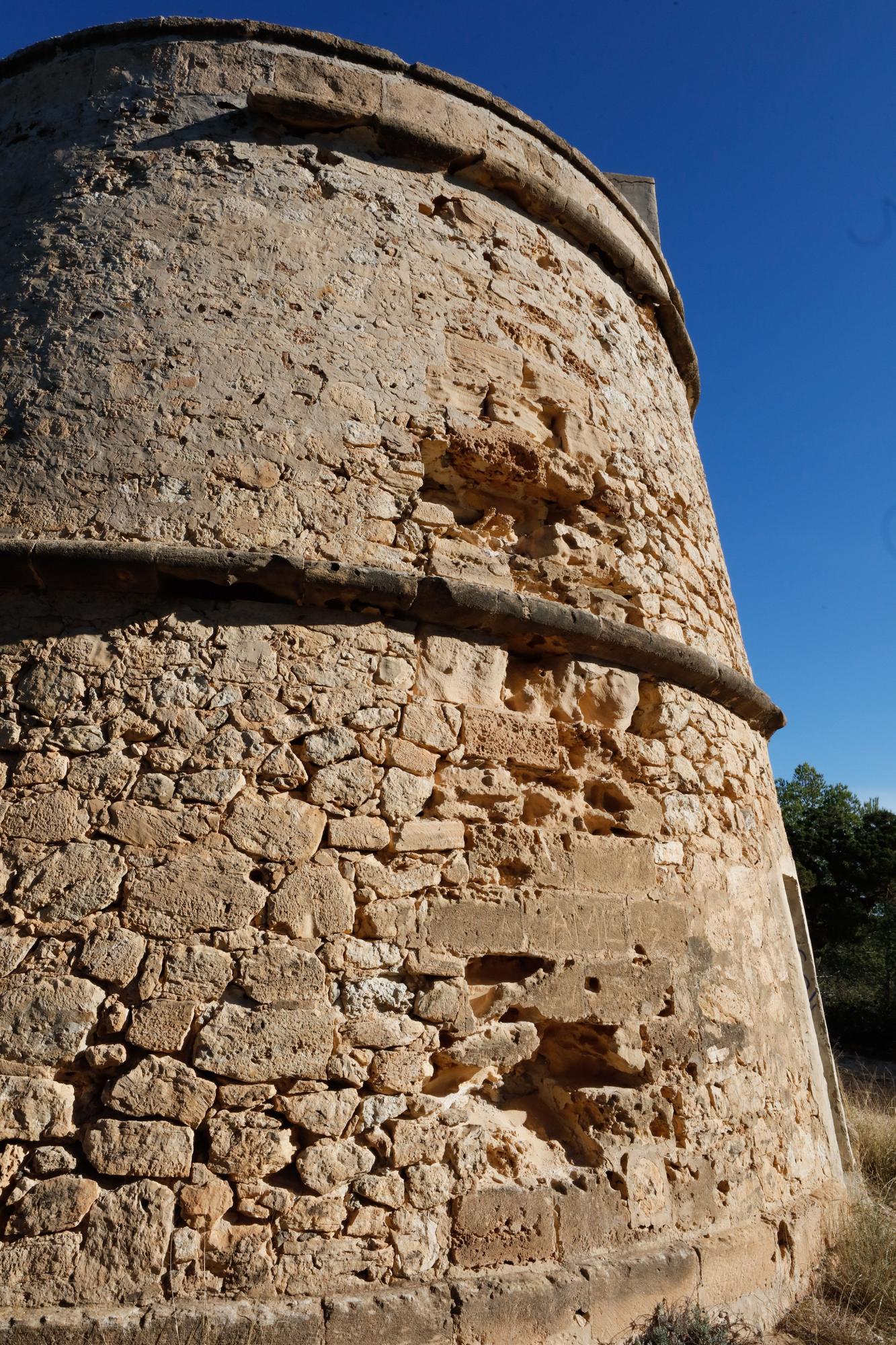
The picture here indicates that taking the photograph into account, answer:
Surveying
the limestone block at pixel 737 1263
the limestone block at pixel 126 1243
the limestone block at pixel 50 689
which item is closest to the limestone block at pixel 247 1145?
the limestone block at pixel 126 1243

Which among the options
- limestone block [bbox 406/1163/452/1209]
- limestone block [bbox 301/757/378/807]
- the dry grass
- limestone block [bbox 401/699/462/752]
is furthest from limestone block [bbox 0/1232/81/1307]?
the dry grass

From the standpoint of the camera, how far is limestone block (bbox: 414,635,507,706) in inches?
120

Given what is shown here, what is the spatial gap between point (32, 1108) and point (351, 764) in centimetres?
123

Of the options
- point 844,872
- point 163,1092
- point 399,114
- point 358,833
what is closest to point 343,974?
point 358,833

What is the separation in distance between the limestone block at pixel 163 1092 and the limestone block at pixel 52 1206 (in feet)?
0.63

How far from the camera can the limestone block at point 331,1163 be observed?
2404 millimetres

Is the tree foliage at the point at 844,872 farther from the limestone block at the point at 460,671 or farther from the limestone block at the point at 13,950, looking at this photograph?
the limestone block at the point at 13,950

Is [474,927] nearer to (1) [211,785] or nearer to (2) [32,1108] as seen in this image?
(1) [211,785]

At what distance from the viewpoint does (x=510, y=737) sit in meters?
3.13

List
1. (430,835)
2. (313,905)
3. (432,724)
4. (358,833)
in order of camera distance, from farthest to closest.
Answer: (432,724) → (430,835) → (358,833) → (313,905)

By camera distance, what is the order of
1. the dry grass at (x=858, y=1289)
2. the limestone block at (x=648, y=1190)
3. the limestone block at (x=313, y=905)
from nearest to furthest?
the limestone block at (x=313, y=905)
the limestone block at (x=648, y=1190)
the dry grass at (x=858, y=1289)

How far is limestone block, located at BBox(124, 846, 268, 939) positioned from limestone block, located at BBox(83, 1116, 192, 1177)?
1.56 feet

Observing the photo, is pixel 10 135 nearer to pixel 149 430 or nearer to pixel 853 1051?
pixel 149 430

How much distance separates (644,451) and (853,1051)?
13.5m
